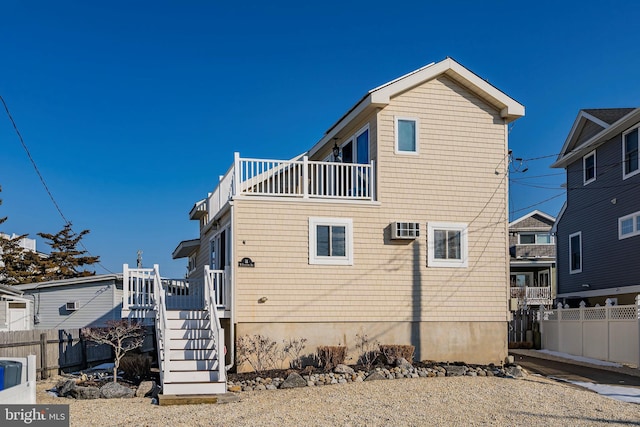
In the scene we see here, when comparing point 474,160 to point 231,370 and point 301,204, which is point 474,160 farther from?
point 231,370

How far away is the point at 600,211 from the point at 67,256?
31302mm

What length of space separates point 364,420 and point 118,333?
6.18 metres

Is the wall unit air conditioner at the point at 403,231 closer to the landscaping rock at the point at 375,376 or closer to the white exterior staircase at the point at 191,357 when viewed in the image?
the landscaping rock at the point at 375,376

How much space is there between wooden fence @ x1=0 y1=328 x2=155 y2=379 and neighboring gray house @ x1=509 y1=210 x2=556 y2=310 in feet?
80.9

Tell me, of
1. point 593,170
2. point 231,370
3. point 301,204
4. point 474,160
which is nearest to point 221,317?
point 231,370

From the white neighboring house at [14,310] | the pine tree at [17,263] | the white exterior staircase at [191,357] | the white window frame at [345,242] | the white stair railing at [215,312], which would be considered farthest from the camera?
the pine tree at [17,263]

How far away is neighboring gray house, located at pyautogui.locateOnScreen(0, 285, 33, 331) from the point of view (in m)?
22.8

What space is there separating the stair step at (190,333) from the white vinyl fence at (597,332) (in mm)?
10370

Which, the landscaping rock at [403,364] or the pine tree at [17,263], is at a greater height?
the pine tree at [17,263]

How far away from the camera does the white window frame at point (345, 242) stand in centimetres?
1493

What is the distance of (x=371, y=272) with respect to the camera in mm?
15250

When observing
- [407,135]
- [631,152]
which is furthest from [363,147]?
[631,152]

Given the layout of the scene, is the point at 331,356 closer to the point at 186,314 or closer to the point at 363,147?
the point at 186,314

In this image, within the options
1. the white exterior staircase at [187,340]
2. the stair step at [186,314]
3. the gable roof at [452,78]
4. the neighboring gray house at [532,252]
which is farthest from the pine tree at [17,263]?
the neighboring gray house at [532,252]
